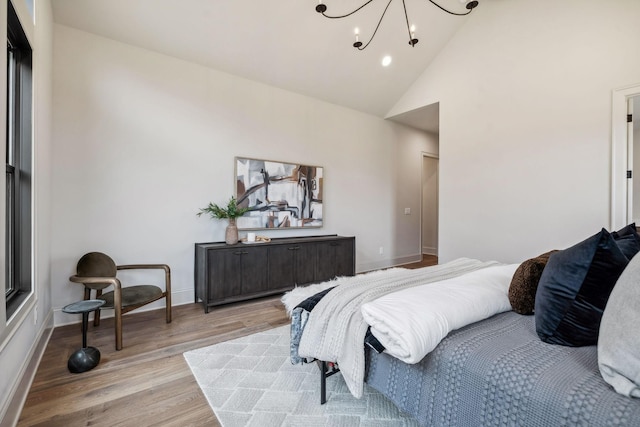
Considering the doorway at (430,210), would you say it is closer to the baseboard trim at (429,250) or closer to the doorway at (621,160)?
the baseboard trim at (429,250)

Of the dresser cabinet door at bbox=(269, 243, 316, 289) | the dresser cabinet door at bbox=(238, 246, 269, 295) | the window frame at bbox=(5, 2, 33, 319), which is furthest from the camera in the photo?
the dresser cabinet door at bbox=(269, 243, 316, 289)

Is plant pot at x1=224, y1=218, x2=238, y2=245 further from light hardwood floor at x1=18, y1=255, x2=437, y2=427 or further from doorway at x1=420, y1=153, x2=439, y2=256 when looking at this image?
doorway at x1=420, y1=153, x2=439, y2=256

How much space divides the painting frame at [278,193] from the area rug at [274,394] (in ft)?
6.19

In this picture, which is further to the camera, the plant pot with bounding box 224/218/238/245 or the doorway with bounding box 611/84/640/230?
the plant pot with bounding box 224/218/238/245

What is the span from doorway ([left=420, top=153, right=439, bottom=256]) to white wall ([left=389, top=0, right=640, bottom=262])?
285cm

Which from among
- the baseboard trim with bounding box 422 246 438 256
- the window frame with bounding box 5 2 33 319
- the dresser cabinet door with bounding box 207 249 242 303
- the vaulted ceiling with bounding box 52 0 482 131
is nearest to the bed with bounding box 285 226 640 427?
the dresser cabinet door with bounding box 207 249 242 303

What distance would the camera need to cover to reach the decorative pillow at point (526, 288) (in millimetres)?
1454

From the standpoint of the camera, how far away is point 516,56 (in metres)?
3.60

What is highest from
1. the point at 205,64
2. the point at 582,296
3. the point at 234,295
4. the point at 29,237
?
the point at 205,64

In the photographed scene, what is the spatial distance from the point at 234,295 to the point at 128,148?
6.24 feet

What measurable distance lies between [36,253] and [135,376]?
1136 mm

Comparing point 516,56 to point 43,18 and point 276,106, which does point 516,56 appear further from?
point 43,18

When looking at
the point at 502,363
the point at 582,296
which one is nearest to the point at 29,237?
the point at 502,363

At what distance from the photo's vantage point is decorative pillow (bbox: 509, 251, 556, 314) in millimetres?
1454
